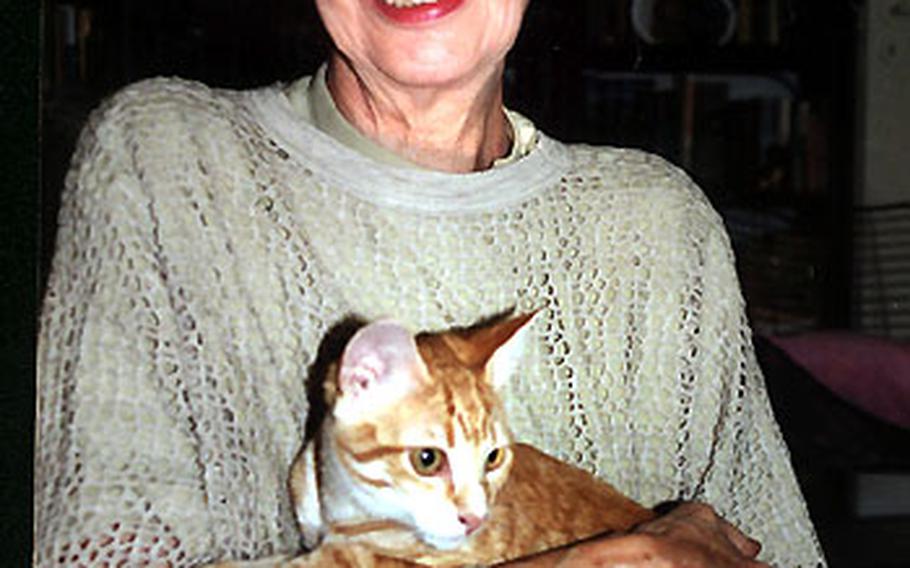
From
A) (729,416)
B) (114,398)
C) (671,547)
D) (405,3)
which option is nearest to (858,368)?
(729,416)

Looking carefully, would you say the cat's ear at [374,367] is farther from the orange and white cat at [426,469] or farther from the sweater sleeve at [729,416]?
the sweater sleeve at [729,416]

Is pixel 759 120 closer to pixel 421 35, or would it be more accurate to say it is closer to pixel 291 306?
pixel 421 35

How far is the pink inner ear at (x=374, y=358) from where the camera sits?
0.77 meters

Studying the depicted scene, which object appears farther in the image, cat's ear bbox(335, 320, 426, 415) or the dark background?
the dark background

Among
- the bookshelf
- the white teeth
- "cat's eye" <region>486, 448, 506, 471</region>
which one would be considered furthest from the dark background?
"cat's eye" <region>486, 448, 506, 471</region>

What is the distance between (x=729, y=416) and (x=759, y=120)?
0.22 meters

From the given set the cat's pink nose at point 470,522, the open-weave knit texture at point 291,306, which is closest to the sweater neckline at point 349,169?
the open-weave knit texture at point 291,306

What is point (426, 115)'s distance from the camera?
839 millimetres

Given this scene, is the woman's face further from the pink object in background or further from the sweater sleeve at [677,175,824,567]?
the pink object in background

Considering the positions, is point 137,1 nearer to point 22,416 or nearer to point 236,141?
point 236,141

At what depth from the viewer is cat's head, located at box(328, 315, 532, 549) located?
78 cm

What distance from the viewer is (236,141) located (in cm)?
83

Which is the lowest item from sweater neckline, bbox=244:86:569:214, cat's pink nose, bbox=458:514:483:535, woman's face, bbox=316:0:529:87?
cat's pink nose, bbox=458:514:483:535

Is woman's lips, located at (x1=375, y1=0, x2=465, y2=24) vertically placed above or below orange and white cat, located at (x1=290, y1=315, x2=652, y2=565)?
above
